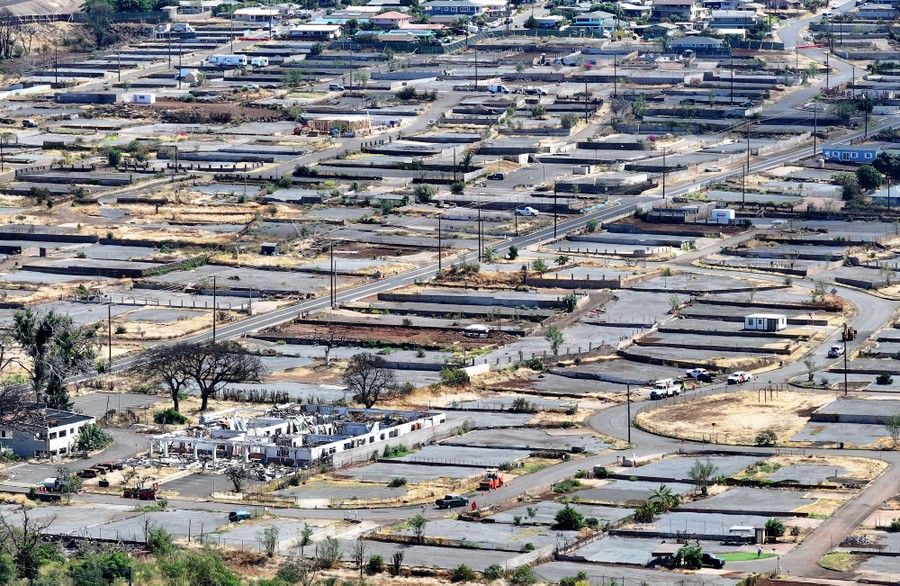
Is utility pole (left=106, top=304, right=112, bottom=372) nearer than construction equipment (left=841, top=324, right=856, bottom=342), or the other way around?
utility pole (left=106, top=304, right=112, bottom=372)

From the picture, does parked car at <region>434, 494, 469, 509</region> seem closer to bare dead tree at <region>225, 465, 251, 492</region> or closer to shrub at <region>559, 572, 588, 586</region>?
bare dead tree at <region>225, 465, 251, 492</region>

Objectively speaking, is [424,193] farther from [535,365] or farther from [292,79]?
[292,79]

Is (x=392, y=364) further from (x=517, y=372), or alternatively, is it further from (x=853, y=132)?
(x=853, y=132)

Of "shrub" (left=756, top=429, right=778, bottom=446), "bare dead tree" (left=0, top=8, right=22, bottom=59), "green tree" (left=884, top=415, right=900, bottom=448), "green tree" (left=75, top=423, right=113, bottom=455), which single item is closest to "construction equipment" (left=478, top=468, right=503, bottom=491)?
"shrub" (left=756, top=429, right=778, bottom=446)

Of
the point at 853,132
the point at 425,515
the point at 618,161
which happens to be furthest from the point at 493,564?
the point at 853,132

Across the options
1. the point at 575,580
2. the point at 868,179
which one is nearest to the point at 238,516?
the point at 575,580

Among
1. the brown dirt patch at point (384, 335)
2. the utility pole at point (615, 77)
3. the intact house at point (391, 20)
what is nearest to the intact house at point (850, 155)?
the utility pole at point (615, 77)

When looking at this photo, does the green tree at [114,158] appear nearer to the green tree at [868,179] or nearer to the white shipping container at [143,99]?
the white shipping container at [143,99]
